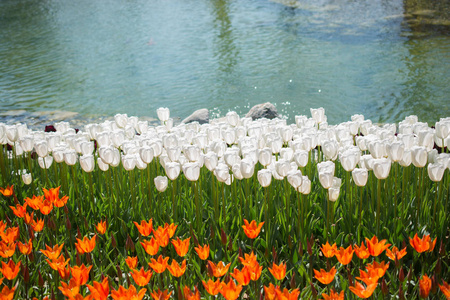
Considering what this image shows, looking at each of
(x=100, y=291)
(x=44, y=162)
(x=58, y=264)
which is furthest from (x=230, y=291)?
(x=44, y=162)

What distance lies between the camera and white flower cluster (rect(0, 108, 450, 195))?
2.62 meters

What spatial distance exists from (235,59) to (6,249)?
9.61 metres

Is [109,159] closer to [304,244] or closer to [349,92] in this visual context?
[304,244]

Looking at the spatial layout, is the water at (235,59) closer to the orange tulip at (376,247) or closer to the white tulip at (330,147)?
the white tulip at (330,147)

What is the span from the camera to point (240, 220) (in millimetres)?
2920

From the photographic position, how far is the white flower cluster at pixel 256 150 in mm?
2621

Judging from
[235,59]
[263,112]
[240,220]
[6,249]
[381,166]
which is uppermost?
[381,166]

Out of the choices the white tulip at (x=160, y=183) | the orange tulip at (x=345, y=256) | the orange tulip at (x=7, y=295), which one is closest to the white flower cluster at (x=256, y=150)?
the white tulip at (x=160, y=183)

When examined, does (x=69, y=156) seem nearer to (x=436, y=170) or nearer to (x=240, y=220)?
(x=240, y=220)

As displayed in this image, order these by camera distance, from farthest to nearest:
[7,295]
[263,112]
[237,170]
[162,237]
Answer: [263,112]
[237,170]
[162,237]
[7,295]

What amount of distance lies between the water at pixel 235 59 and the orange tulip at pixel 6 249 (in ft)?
19.5

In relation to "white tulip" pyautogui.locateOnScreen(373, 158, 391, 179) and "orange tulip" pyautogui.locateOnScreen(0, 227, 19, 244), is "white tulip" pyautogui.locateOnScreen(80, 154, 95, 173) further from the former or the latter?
"white tulip" pyautogui.locateOnScreen(373, 158, 391, 179)

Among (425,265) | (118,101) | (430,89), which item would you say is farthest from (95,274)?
(430,89)

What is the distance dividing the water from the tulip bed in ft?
15.6
